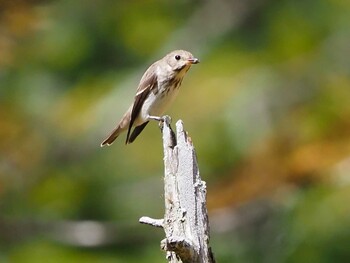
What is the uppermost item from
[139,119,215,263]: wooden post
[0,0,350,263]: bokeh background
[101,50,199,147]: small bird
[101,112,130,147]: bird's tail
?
[0,0,350,263]: bokeh background

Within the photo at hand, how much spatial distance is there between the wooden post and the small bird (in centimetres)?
167

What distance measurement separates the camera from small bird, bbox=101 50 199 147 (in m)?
6.33

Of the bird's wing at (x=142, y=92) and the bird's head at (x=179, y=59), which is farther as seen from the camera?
the bird's wing at (x=142, y=92)

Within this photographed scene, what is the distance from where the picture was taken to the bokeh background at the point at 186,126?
9148mm

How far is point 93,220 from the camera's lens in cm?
1018


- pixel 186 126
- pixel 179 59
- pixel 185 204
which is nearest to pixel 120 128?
pixel 179 59

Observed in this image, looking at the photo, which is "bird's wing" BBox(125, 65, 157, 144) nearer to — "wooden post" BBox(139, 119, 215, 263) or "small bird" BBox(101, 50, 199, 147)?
"small bird" BBox(101, 50, 199, 147)

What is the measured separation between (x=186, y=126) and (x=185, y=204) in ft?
18.6

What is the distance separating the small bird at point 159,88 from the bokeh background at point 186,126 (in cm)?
254

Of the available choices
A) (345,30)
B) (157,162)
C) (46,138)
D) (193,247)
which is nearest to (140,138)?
(157,162)

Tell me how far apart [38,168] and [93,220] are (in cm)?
60

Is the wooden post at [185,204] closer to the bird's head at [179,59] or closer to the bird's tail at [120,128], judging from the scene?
the bird's head at [179,59]

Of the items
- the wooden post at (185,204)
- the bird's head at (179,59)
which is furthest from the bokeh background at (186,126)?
the wooden post at (185,204)

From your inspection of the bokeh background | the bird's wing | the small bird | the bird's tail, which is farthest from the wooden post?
the bokeh background
